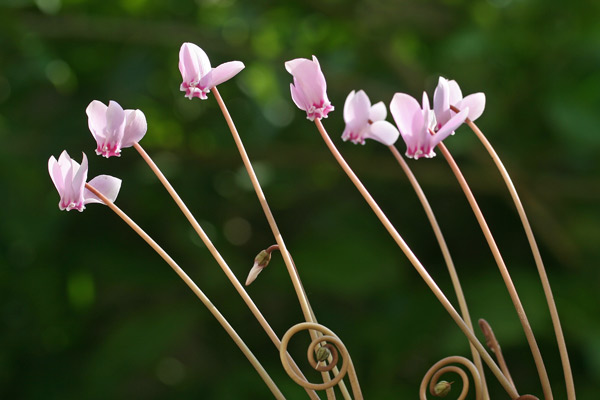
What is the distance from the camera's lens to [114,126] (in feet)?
0.97

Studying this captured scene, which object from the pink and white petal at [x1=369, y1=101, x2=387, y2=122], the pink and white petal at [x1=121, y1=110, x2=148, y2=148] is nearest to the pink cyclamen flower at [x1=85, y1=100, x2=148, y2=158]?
the pink and white petal at [x1=121, y1=110, x2=148, y2=148]

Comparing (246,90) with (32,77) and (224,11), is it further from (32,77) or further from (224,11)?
(32,77)

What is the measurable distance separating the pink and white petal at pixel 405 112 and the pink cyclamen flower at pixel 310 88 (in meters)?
0.02

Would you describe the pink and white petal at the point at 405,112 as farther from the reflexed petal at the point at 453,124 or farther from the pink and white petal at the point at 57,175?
the pink and white petal at the point at 57,175

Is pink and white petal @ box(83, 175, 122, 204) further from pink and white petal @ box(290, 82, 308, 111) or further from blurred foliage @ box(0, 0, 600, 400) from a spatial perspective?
blurred foliage @ box(0, 0, 600, 400)

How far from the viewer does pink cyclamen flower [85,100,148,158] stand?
29 cm

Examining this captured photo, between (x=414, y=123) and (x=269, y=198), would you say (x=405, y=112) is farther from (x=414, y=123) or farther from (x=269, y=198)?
(x=269, y=198)

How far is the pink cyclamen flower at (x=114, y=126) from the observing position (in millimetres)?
294

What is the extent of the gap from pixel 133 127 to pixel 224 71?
0.04 metres

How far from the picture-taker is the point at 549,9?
1.34m

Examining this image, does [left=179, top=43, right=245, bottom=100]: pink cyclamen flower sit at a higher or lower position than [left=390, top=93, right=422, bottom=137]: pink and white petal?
higher

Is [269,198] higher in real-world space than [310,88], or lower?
lower

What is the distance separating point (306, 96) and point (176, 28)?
3.84 feet

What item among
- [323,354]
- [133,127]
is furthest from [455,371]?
[133,127]
